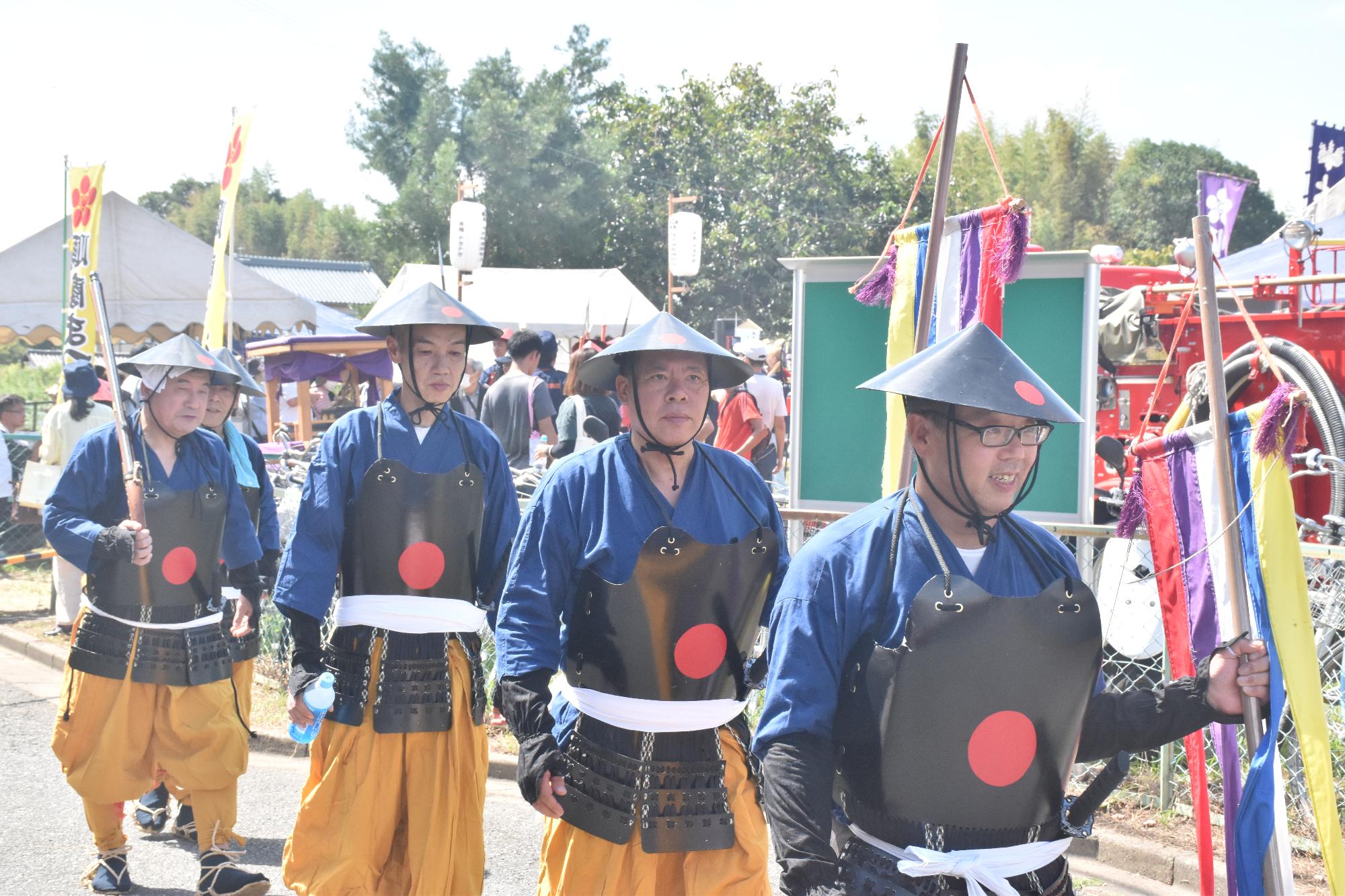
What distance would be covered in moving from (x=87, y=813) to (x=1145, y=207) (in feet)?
137

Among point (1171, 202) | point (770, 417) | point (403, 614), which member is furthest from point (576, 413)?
point (1171, 202)

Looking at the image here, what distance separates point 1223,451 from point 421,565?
235 cm

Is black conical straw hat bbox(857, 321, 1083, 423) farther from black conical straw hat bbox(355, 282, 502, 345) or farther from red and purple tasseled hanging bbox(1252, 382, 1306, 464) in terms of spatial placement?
black conical straw hat bbox(355, 282, 502, 345)

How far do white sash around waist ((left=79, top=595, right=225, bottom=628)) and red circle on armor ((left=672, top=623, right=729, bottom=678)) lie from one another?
8.32ft

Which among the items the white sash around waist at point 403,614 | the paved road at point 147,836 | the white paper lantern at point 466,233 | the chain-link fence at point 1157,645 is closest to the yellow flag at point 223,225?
the paved road at point 147,836

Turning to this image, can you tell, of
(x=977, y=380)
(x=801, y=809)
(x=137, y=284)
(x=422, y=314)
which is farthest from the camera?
(x=137, y=284)

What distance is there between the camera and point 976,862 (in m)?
2.20

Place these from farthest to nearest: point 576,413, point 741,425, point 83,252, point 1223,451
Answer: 1. point 83,252
2. point 741,425
3. point 576,413
4. point 1223,451

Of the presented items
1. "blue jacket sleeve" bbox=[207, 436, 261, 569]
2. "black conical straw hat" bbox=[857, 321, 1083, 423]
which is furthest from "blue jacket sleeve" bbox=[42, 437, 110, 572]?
"black conical straw hat" bbox=[857, 321, 1083, 423]

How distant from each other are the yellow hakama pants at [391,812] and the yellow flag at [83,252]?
793 centimetres

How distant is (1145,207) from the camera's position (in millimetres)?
41438

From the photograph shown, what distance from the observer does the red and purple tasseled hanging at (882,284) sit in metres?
4.65

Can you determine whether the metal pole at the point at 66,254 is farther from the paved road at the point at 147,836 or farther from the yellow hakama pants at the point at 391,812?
the yellow hakama pants at the point at 391,812

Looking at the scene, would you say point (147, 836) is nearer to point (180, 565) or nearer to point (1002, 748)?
point (180, 565)
